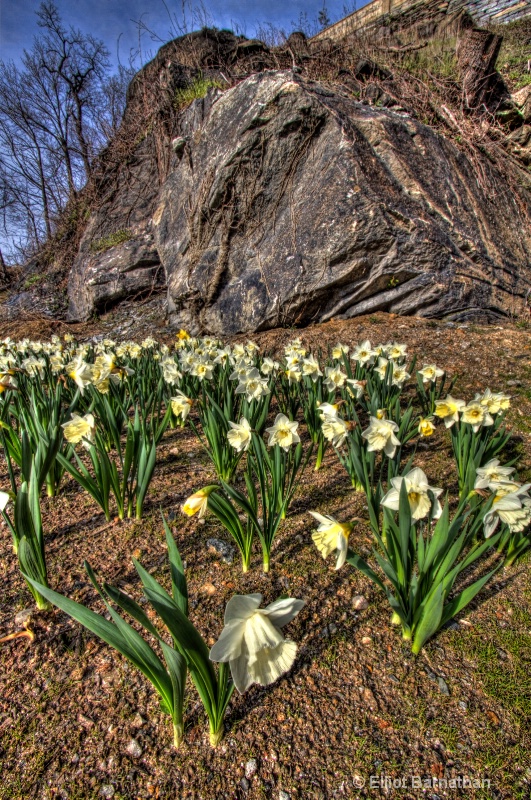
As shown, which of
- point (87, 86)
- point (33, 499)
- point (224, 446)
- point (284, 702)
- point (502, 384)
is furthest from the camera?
point (87, 86)

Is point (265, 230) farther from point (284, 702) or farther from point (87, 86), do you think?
point (87, 86)

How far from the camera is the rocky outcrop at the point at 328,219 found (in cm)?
465

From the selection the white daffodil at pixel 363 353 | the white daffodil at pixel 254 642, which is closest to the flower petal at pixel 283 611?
the white daffodil at pixel 254 642

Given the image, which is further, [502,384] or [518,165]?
[518,165]

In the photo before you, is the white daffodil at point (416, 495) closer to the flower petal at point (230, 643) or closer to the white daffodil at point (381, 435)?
the white daffodil at point (381, 435)

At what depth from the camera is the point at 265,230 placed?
5.37 m

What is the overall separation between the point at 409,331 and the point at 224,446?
287 cm

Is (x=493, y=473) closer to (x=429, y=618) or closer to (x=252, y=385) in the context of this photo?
(x=429, y=618)

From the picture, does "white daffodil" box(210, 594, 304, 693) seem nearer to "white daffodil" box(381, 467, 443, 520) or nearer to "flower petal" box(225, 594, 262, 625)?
"flower petal" box(225, 594, 262, 625)

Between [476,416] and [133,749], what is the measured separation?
1.70m

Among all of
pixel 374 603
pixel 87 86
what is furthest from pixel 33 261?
pixel 374 603

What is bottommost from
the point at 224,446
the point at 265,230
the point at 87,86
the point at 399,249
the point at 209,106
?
the point at 224,446

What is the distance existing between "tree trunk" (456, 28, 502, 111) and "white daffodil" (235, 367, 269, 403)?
6.84 meters

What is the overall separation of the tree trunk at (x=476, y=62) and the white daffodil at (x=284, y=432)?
23.7 feet
